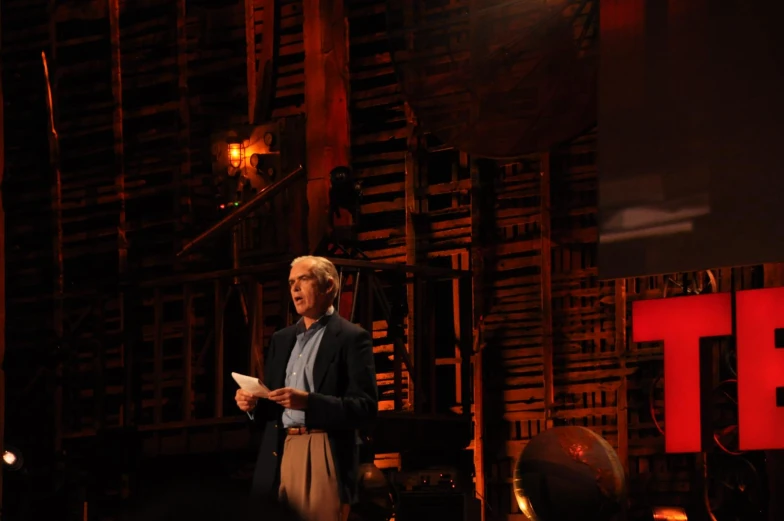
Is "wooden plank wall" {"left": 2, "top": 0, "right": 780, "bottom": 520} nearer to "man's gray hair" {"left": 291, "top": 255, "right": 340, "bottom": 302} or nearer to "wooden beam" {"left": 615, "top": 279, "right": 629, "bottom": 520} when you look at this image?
"wooden beam" {"left": 615, "top": 279, "right": 629, "bottom": 520}

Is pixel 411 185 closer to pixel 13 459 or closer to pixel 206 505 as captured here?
pixel 13 459

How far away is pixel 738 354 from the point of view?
7.17m

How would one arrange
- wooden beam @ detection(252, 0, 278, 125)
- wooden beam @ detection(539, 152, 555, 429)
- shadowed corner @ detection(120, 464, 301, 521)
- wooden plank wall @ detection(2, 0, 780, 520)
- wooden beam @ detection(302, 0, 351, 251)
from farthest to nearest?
wooden beam @ detection(252, 0, 278, 125)
wooden beam @ detection(302, 0, 351, 251)
wooden beam @ detection(539, 152, 555, 429)
wooden plank wall @ detection(2, 0, 780, 520)
shadowed corner @ detection(120, 464, 301, 521)

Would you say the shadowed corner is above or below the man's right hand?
above

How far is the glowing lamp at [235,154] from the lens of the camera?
9.57 m

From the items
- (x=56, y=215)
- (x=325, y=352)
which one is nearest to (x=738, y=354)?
(x=325, y=352)

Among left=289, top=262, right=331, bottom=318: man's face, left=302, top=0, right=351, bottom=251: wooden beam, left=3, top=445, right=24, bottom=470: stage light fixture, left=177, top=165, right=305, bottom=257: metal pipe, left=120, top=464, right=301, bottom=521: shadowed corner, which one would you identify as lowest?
left=3, top=445, right=24, bottom=470: stage light fixture

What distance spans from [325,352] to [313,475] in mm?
495

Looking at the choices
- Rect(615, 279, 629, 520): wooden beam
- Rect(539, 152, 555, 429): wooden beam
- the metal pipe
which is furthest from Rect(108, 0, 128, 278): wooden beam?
Rect(615, 279, 629, 520): wooden beam

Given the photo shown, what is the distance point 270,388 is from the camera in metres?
5.53

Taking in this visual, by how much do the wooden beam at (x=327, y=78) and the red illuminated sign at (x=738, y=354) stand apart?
109 inches

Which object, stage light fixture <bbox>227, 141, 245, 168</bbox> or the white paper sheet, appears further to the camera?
stage light fixture <bbox>227, 141, 245, 168</bbox>

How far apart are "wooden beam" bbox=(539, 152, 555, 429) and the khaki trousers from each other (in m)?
3.33

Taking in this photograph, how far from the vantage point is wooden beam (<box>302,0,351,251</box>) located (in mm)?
9352
